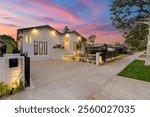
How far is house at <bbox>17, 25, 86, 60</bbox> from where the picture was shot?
1418 cm

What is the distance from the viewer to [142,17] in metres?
12.5

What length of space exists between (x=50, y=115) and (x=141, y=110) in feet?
7.43

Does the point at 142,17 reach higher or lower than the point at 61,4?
lower

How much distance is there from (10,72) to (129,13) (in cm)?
1217

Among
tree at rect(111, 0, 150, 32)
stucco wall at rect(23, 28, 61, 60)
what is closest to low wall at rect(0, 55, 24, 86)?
stucco wall at rect(23, 28, 61, 60)

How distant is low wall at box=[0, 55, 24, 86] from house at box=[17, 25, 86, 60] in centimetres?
877

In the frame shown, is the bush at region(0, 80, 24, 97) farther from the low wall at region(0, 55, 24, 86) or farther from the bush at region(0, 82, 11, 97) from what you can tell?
the low wall at region(0, 55, 24, 86)

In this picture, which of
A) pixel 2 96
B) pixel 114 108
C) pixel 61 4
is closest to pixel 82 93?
pixel 114 108

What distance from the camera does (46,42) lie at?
624 inches

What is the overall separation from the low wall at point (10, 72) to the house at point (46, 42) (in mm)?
8767

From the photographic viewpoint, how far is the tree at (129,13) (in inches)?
456

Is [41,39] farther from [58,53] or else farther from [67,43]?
[67,43]

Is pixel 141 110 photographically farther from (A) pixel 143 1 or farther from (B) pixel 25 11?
(B) pixel 25 11

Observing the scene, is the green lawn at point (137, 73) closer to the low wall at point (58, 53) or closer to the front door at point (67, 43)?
the low wall at point (58, 53)
